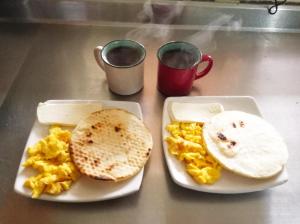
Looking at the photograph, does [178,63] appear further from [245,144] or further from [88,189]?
[88,189]

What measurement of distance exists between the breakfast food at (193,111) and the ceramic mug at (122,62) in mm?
117

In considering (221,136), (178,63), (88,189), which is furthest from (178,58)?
(88,189)

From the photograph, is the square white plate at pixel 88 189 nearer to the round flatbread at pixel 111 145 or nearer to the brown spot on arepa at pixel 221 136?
the round flatbread at pixel 111 145

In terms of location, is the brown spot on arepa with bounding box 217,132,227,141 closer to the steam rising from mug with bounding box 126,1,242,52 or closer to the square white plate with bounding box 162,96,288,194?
the square white plate with bounding box 162,96,288,194

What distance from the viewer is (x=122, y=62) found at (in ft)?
2.30

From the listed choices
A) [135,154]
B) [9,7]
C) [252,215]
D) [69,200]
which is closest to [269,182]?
[252,215]

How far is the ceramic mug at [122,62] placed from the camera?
27.0 inches

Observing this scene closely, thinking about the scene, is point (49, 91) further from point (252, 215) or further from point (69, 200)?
point (252, 215)

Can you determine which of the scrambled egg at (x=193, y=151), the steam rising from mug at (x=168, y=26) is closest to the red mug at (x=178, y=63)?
the scrambled egg at (x=193, y=151)

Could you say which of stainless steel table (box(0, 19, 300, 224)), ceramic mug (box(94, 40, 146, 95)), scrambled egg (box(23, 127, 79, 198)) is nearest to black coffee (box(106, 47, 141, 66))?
ceramic mug (box(94, 40, 146, 95))

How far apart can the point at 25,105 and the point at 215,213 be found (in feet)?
1.72

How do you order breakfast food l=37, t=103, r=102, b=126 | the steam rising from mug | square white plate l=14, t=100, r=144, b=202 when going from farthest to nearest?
the steam rising from mug
breakfast food l=37, t=103, r=102, b=126
square white plate l=14, t=100, r=144, b=202

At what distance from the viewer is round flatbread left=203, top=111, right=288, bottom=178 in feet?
1.88

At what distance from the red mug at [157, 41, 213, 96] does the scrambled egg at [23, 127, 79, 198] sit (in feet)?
0.88
